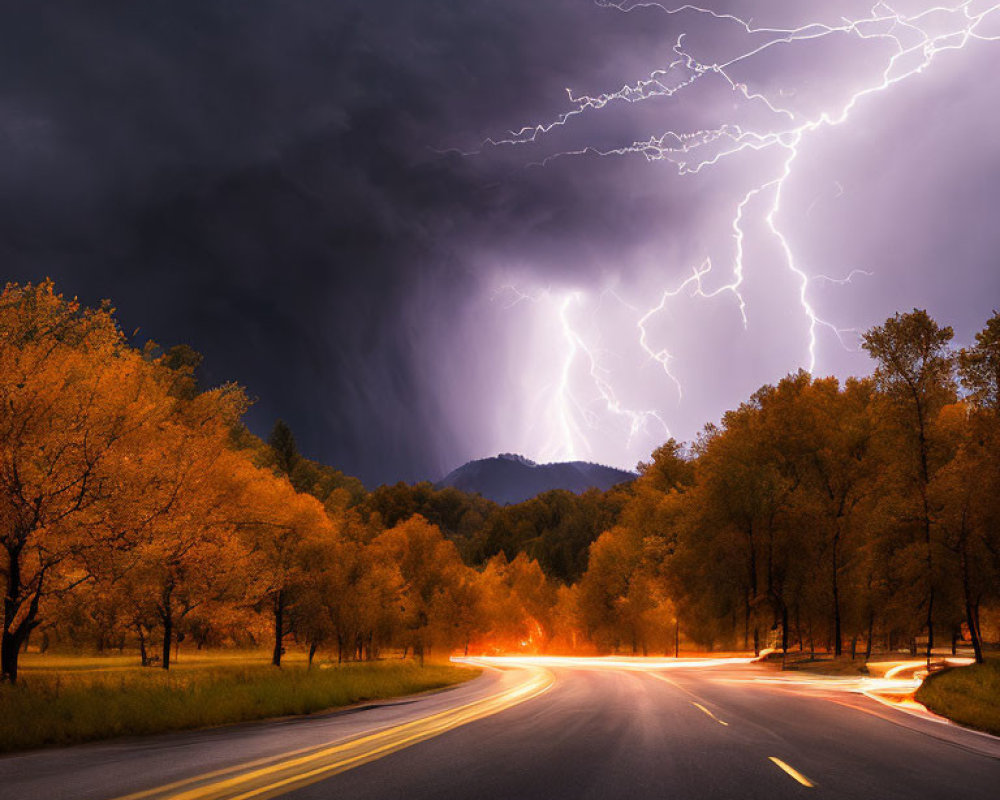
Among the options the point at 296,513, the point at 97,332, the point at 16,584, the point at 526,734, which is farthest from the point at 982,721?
the point at 296,513

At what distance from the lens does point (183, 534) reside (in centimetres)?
2123

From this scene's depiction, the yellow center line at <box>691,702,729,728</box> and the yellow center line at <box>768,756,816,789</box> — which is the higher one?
the yellow center line at <box>768,756,816,789</box>

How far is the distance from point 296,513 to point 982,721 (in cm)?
3370

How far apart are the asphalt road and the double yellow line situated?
0.05m

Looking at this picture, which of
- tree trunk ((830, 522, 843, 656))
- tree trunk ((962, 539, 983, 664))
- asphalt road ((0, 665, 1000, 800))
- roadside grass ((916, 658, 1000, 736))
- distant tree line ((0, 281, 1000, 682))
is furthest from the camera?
tree trunk ((830, 522, 843, 656))

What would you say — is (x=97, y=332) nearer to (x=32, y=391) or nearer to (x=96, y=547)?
(x=32, y=391)

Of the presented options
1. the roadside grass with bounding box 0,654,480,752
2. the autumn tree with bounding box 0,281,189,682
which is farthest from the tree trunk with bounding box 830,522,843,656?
the autumn tree with bounding box 0,281,189,682

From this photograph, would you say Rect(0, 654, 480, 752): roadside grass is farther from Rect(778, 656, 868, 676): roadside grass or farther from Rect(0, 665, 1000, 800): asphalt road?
Rect(778, 656, 868, 676): roadside grass

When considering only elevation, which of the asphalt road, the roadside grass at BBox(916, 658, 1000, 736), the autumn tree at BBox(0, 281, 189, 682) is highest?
the autumn tree at BBox(0, 281, 189, 682)

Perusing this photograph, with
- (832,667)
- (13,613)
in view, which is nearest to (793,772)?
(13,613)

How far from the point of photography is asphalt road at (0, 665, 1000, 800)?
6844 millimetres

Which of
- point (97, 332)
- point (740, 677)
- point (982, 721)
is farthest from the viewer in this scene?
point (740, 677)

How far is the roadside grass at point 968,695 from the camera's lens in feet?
44.8

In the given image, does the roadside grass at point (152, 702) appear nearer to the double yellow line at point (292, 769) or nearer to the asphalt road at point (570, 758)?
the asphalt road at point (570, 758)
